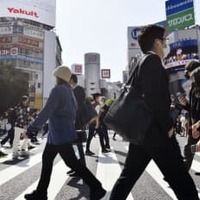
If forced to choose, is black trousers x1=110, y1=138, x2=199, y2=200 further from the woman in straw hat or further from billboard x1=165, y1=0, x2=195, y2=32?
billboard x1=165, y1=0, x2=195, y2=32

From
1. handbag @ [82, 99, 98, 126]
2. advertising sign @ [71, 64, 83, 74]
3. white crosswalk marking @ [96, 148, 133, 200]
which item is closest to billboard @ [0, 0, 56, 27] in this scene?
advertising sign @ [71, 64, 83, 74]

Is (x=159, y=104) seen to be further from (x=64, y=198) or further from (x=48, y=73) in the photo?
(x=48, y=73)

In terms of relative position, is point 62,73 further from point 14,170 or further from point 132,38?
point 132,38

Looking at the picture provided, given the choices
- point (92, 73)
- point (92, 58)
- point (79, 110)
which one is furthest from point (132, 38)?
point (79, 110)

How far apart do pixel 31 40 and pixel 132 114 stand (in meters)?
65.2

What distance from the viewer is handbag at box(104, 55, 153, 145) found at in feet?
8.00

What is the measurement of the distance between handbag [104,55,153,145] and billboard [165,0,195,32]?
1773 inches

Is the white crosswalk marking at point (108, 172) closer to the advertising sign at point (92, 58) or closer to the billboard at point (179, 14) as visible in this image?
the billboard at point (179, 14)

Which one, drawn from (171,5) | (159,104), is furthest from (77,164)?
(171,5)

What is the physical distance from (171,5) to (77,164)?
46.6 metres

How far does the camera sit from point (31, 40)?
215ft

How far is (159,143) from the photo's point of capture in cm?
245

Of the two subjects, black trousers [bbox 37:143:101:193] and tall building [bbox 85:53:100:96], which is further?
tall building [bbox 85:53:100:96]

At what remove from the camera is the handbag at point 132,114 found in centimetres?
244
